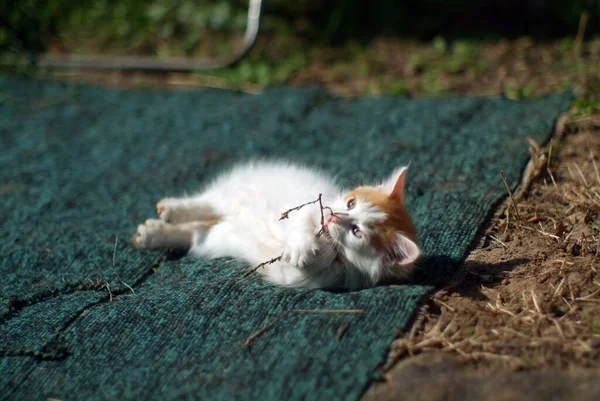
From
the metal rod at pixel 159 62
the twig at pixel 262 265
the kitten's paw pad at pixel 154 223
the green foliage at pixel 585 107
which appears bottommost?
Result: the twig at pixel 262 265

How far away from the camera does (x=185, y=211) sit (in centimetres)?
256

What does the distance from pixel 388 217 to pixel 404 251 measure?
0.48 ft

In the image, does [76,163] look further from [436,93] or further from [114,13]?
[114,13]

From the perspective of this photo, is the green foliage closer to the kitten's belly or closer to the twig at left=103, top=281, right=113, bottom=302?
the kitten's belly

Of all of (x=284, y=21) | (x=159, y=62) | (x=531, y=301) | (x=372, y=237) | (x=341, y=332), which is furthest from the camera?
(x=284, y=21)

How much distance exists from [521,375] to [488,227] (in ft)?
3.12

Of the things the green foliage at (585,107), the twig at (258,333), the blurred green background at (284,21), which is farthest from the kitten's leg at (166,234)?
the blurred green background at (284,21)

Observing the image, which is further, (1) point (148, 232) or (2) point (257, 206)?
(1) point (148, 232)

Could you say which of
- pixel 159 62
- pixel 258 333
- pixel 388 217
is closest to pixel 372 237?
Result: pixel 388 217

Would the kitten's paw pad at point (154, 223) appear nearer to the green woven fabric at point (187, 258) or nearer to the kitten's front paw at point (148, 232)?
the kitten's front paw at point (148, 232)

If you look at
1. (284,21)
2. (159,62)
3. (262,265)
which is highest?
(284,21)

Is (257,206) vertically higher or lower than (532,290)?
higher

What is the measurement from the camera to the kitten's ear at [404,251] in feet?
6.14

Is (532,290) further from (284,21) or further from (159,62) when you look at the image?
(284,21)
